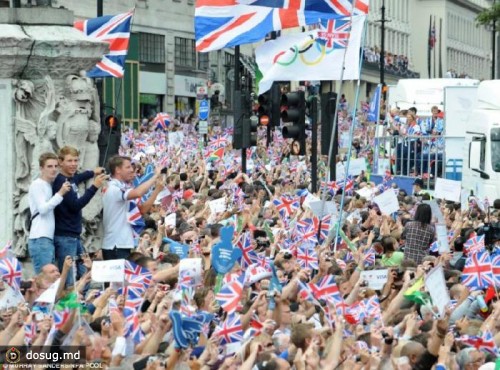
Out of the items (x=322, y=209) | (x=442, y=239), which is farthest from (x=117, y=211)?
(x=322, y=209)

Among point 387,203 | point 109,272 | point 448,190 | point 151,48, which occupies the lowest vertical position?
point 448,190

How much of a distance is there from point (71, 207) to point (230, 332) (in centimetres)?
307

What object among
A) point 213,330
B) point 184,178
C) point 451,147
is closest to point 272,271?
point 213,330

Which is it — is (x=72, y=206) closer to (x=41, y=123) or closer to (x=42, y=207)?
(x=42, y=207)

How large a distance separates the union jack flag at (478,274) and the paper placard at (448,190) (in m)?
10.5

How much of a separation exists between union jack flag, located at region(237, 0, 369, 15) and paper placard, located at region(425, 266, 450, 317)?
386 inches

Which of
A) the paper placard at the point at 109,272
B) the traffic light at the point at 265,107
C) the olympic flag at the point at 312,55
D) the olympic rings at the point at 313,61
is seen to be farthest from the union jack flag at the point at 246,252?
the traffic light at the point at 265,107

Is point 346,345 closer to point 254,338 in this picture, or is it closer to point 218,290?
point 254,338

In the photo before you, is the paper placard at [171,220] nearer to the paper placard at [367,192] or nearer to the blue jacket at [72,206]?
the blue jacket at [72,206]

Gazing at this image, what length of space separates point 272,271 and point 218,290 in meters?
0.41

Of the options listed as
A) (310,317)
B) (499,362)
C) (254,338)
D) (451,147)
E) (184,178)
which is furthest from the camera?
(451,147)

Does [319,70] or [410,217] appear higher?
[319,70]

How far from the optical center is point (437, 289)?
14.0m

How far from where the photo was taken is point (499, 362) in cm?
1104
